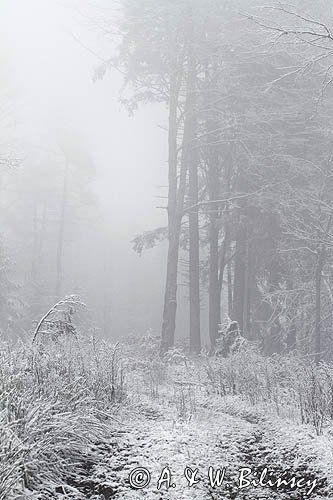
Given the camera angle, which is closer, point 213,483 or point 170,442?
point 213,483

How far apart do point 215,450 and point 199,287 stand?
1480 cm

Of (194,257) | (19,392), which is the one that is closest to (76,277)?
(194,257)

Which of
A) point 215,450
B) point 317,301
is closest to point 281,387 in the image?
point 215,450

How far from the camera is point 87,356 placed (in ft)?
21.9

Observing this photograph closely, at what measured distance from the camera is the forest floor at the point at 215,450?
3740 mm

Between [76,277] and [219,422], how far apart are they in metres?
35.1

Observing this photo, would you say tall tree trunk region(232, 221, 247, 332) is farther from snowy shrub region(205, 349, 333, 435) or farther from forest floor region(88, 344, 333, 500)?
forest floor region(88, 344, 333, 500)

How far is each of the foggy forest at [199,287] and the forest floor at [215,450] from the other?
0.02m

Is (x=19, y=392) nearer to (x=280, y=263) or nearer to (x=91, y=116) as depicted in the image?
(x=280, y=263)

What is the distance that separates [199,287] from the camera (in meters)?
19.5

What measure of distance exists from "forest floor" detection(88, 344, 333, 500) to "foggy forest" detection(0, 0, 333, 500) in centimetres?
2

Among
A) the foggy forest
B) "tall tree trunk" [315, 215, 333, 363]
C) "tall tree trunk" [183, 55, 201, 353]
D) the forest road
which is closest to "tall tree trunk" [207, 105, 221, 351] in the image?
the foggy forest

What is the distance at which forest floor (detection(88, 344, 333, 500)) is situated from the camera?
374cm

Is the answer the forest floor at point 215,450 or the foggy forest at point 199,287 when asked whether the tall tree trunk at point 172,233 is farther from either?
the forest floor at point 215,450
